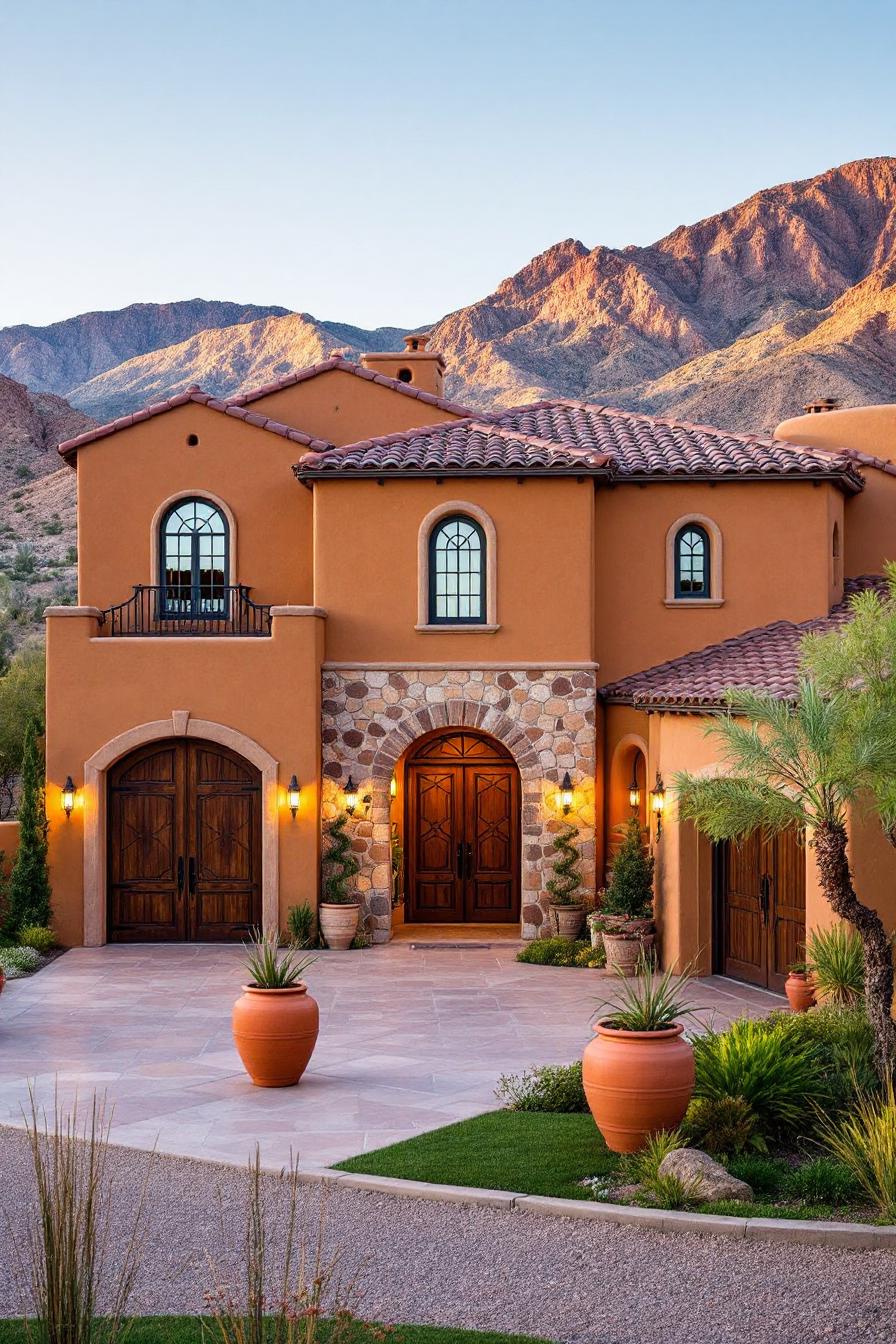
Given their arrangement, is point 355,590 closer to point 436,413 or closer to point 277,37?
point 436,413

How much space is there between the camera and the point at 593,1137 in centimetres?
1084

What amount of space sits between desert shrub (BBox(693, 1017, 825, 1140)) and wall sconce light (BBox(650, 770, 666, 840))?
852 cm

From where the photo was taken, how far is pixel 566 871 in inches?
849

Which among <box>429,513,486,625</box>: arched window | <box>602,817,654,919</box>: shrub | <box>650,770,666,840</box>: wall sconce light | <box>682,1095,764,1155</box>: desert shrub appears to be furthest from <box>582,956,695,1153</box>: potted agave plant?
<box>429,513,486,625</box>: arched window

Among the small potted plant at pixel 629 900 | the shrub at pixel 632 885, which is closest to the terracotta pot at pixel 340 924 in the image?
the small potted plant at pixel 629 900

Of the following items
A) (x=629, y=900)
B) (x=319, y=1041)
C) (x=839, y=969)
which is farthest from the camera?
(x=629, y=900)

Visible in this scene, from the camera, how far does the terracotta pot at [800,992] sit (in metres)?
→ 15.5

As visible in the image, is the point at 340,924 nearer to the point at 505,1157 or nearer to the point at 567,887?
the point at 567,887

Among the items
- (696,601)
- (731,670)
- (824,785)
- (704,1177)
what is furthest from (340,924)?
(704,1177)

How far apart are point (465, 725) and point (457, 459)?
4048 millimetres

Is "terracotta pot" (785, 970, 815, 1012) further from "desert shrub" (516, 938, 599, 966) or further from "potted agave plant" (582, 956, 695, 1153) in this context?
"potted agave plant" (582, 956, 695, 1153)

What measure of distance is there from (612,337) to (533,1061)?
88.5m

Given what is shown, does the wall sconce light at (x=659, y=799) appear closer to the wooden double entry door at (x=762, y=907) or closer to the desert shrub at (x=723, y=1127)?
the wooden double entry door at (x=762, y=907)

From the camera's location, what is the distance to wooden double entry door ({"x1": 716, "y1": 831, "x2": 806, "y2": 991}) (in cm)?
1727
